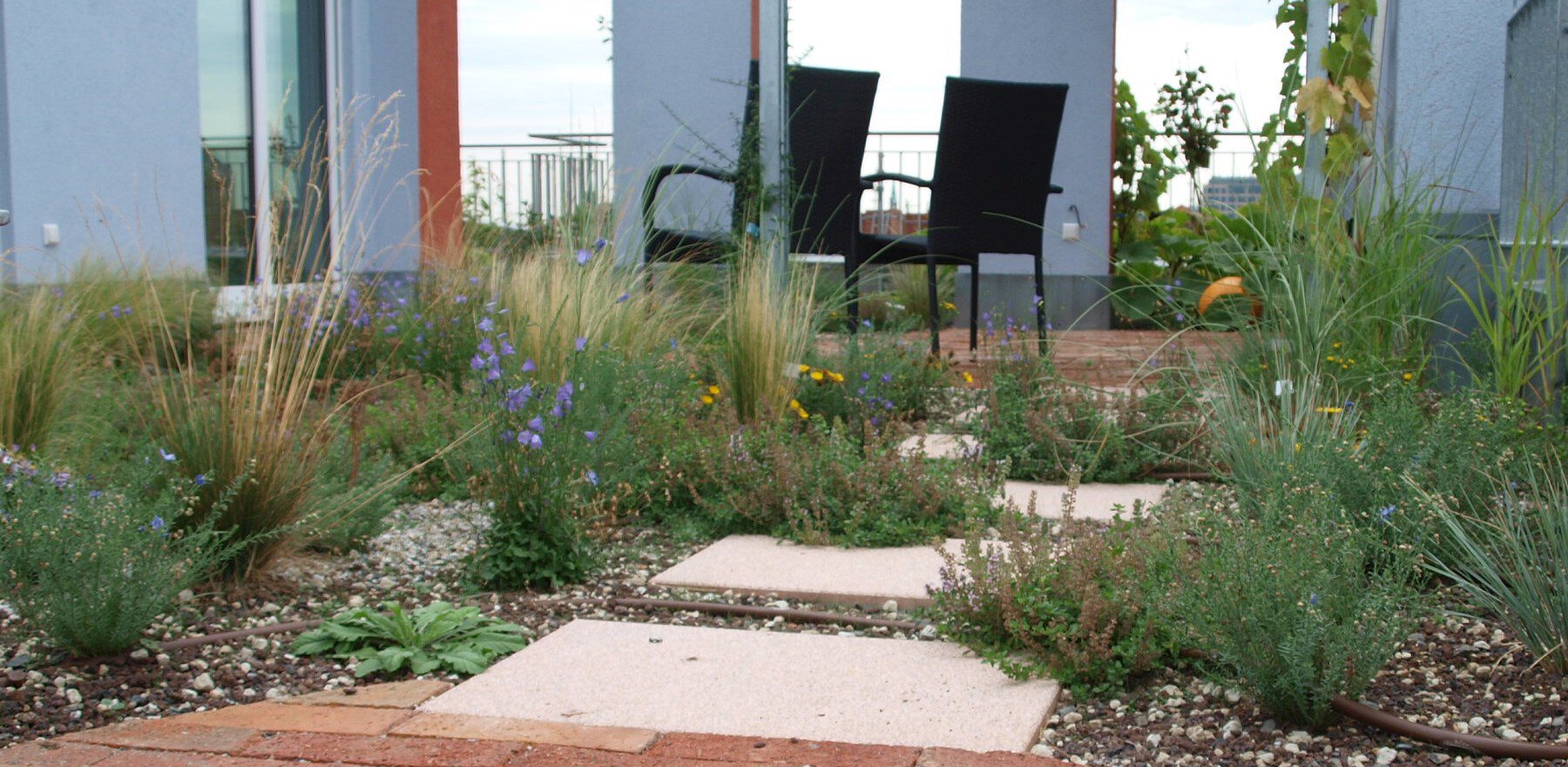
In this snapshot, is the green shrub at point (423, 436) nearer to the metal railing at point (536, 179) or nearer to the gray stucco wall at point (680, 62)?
the metal railing at point (536, 179)

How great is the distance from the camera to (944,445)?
3748mm

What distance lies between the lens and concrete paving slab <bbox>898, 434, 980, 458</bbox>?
3373 mm

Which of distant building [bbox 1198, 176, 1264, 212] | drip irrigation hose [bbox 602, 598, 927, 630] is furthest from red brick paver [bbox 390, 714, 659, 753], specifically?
distant building [bbox 1198, 176, 1264, 212]

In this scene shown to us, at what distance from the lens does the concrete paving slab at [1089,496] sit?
10.0 ft

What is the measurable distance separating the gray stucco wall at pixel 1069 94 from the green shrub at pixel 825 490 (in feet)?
15.2

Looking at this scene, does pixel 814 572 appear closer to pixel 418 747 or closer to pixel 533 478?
pixel 533 478

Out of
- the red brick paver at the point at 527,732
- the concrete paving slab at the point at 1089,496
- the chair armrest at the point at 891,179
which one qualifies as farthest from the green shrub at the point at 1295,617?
the chair armrest at the point at 891,179

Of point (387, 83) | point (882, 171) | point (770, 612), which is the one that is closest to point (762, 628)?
point (770, 612)

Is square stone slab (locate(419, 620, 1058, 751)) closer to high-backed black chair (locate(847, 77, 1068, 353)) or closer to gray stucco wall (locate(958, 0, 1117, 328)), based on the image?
high-backed black chair (locate(847, 77, 1068, 353))

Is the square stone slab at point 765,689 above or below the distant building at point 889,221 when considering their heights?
below

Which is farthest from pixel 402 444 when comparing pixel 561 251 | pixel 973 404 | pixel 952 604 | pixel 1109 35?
pixel 1109 35

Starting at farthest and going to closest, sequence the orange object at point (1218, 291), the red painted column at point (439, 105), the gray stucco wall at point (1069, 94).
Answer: the gray stucco wall at point (1069, 94), the red painted column at point (439, 105), the orange object at point (1218, 291)

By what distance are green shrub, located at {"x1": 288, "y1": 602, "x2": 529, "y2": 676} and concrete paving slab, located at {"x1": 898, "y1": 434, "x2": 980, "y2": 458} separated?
128 cm

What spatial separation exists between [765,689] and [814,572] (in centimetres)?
69
